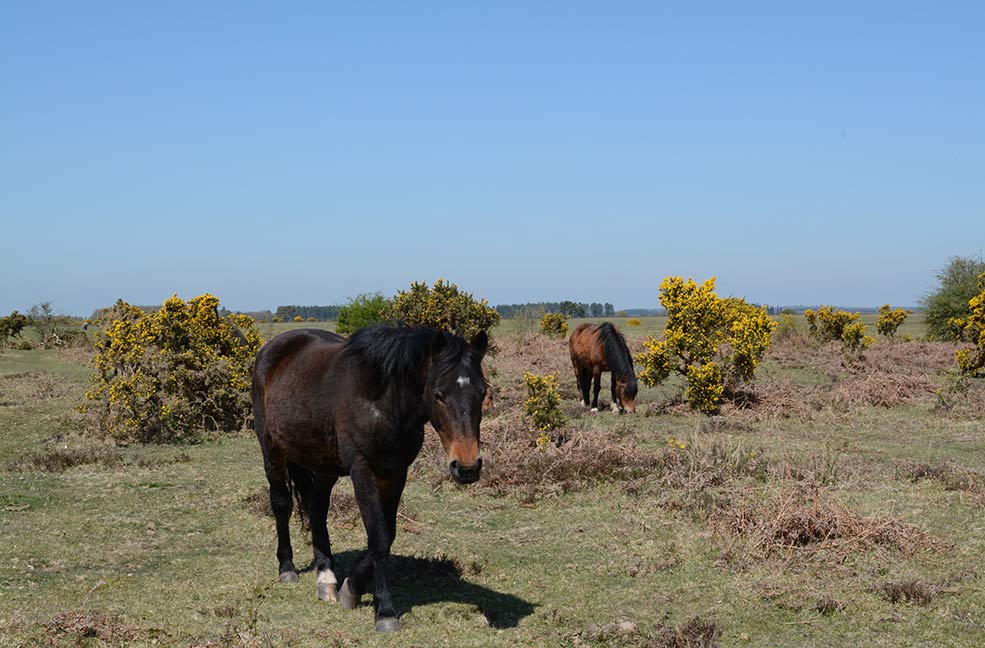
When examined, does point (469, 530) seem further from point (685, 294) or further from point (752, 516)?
point (685, 294)

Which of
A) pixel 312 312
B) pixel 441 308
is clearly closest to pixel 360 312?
pixel 441 308

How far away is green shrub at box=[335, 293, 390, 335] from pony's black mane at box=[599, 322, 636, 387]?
1276cm

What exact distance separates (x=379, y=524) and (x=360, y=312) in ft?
88.5

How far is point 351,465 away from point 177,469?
761 centimetres

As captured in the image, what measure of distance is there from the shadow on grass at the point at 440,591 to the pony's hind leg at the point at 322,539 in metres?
0.27

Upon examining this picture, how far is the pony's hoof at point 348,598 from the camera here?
271 inches

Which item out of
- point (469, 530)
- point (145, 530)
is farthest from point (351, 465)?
point (145, 530)

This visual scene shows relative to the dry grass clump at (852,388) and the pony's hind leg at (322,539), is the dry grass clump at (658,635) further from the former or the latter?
the dry grass clump at (852,388)

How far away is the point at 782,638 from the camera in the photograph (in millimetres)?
6270

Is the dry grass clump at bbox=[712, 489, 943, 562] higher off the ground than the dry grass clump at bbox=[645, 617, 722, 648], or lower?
higher

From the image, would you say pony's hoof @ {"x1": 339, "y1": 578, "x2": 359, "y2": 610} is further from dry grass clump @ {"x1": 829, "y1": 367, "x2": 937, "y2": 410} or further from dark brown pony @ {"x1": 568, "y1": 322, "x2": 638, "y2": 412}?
dry grass clump @ {"x1": 829, "y1": 367, "x2": 937, "y2": 410}

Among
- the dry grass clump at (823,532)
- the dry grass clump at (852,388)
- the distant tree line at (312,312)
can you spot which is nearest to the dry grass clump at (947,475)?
the dry grass clump at (823,532)

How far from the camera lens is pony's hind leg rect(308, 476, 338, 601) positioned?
7.20 metres

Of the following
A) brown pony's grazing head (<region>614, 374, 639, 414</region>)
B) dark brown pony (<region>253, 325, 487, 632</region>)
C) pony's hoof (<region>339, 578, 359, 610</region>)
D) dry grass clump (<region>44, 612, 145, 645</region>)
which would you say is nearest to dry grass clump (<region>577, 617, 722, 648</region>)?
dark brown pony (<region>253, 325, 487, 632</region>)
